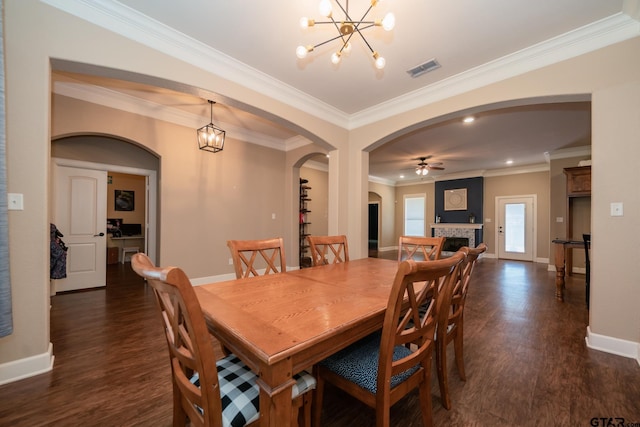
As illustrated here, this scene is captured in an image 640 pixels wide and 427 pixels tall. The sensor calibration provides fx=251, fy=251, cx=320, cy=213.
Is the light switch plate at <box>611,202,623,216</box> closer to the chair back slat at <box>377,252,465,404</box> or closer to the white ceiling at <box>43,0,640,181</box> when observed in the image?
the white ceiling at <box>43,0,640,181</box>

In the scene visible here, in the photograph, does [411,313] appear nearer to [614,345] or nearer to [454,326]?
[454,326]

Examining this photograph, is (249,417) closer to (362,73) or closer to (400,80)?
(362,73)

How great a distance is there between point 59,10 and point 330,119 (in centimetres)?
287

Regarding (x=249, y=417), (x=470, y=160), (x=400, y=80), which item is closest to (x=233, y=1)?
(x=400, y=80)

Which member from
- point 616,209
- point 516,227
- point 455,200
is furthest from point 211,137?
point 516,227

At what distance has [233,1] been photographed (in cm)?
195

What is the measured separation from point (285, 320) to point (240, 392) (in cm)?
31

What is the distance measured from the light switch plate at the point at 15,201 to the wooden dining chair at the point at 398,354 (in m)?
2.28

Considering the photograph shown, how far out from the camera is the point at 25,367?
5.84 ft

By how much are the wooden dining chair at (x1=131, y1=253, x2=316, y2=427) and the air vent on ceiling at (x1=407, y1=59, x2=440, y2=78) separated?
3.02m

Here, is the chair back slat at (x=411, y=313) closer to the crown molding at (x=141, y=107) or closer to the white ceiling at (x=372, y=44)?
the white ceiling at (x=372, y=44)

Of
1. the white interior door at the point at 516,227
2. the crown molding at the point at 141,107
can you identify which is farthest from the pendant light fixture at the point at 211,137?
the white interior door at the point at 516,227

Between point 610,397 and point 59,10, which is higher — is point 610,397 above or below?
below

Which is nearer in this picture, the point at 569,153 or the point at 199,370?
the point at 199,370
